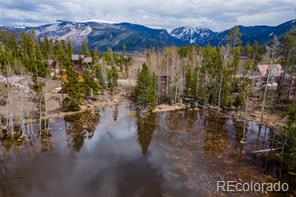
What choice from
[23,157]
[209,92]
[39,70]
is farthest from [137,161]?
[39,70]

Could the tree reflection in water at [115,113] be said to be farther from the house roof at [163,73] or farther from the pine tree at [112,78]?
the house roof at [163,73]

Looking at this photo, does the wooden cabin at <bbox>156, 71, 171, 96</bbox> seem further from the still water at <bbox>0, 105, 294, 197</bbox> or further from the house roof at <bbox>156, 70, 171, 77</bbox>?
the still water at <bbox>0, 105, 294, 197</bbox>

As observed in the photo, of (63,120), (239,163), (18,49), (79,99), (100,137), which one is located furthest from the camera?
(18,49)

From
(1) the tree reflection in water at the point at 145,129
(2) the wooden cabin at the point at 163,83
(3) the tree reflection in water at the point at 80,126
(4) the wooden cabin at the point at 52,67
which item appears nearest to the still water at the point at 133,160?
(1) the tree reflection in water at the point at 145,129

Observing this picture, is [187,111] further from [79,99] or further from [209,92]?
[79,99]

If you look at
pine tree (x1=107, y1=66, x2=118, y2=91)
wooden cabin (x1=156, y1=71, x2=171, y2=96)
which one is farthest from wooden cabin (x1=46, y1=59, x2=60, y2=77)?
wooden cabin (x1=156, y1=71, x2=171, y2=96)

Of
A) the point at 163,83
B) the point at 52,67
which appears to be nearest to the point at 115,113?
the point at 163,83

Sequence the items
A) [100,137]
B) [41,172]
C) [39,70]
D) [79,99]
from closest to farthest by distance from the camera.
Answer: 1. [41,172]
2. [100,137]
3. [79,99]
4. [39,70]

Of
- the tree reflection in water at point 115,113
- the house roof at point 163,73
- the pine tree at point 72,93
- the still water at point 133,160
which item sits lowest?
the still water at point 133,160
